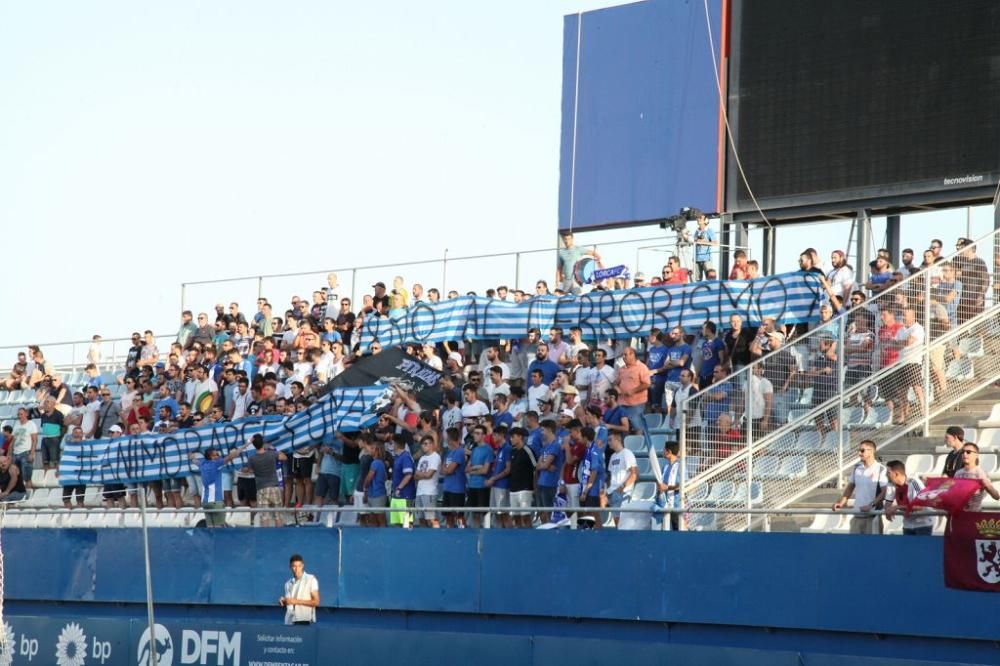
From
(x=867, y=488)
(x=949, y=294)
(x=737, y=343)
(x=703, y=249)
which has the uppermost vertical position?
(x=703, y=249)

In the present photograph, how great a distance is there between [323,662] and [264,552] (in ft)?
7.77

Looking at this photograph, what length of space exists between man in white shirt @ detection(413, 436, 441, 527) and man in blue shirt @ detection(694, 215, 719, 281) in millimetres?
4837

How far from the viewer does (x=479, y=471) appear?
1847 centimetres

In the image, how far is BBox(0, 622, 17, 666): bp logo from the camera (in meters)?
22.6

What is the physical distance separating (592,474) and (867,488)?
125 inches

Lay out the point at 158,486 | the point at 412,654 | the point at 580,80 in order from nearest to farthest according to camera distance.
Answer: the point at 412,654 < the point at 158,486 < the point at 580,80

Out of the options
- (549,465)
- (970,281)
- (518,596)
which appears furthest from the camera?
(518,596)

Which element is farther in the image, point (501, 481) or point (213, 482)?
point (213, 482)

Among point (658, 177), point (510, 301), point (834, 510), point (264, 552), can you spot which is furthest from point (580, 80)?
point (834, 510)

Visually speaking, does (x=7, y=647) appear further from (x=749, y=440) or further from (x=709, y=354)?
(x=749, y=440)

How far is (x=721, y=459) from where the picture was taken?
16.3 metres

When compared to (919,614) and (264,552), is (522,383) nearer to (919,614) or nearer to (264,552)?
(264,552)

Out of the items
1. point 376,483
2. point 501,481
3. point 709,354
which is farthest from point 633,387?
point 376,483

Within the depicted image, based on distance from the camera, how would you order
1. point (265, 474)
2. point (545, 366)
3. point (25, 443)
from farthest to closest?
1. point (25, 443)
2. point (265, 474)
3. point (545, 366)
